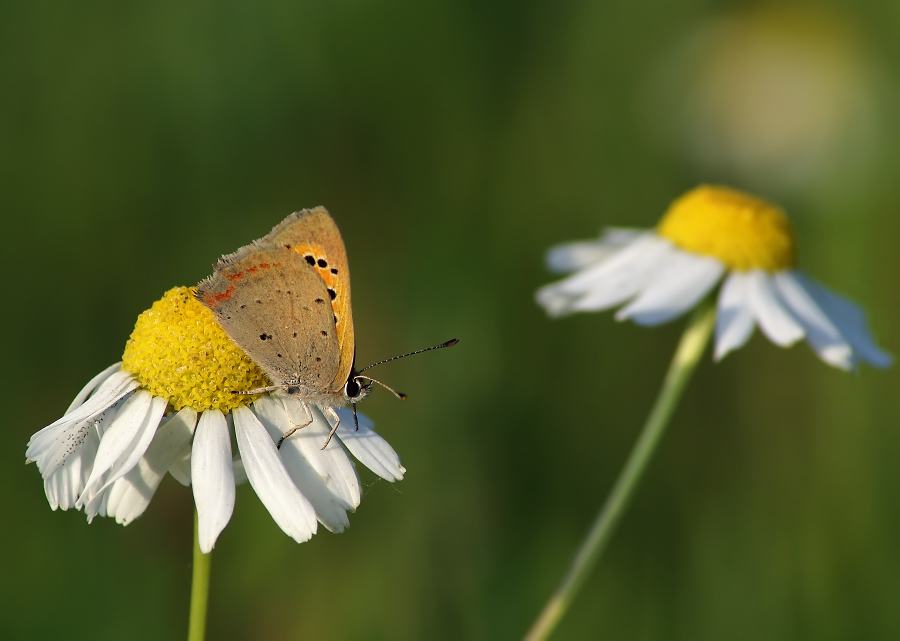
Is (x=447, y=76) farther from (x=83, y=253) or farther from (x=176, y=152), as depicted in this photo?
(x=83, y=253)

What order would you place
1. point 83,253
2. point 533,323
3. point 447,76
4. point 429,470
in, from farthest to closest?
point 447,76, point 533,323, point 83,253, point 429,470

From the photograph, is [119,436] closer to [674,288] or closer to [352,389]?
[352,389]

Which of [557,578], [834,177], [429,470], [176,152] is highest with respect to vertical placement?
[176,152]

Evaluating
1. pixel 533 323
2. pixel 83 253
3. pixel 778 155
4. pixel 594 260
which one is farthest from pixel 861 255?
pixel 83 253

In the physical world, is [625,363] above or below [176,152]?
below

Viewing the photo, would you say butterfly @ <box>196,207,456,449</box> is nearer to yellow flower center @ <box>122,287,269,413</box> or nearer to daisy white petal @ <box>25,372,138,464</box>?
yellow flower center @ <box>122,287,269,413</box>

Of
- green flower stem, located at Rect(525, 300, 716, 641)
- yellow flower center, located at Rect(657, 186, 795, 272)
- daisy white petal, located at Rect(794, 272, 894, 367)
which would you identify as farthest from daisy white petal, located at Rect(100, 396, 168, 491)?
daisy white petal, located at Rect(794, 272, 894, 367)
